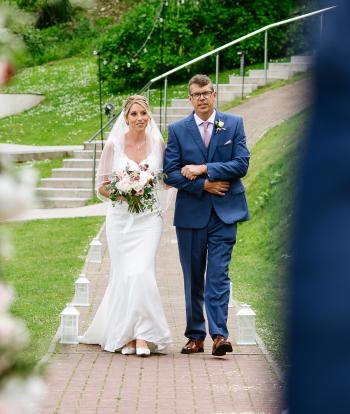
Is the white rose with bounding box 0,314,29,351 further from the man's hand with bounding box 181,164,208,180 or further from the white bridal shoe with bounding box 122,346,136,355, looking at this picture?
the white bridal shoe with bounding box 122,346,136,355

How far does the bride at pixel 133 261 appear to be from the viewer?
30.4 feet

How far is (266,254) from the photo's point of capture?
14.6 metres

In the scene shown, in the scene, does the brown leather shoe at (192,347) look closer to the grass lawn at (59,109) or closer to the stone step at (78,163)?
the stone step at (78,163)

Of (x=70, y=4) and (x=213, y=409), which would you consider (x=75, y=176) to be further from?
(x=70, y=4)

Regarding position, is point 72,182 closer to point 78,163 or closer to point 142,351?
point 78,163

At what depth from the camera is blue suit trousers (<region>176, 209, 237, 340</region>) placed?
8883 mm

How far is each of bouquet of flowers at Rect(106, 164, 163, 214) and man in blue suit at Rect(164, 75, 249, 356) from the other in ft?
0.69

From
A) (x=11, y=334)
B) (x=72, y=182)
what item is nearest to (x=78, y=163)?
(x=72, y=182)

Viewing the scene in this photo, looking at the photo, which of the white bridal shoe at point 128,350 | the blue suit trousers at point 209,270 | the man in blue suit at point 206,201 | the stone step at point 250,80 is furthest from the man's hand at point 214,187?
the stone step at point 250,80

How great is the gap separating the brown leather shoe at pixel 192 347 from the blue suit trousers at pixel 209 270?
1.5 inches

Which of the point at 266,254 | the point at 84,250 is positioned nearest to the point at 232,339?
the point at 266,254

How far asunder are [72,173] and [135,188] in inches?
521

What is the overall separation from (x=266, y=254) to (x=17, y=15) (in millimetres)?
12925

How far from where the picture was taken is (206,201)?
903 cm
